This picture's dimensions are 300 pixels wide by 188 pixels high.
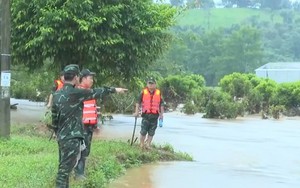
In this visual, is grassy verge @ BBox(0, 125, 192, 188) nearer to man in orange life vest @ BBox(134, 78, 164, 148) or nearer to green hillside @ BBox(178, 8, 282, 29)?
man in orange life vest @ BBox(134, 78, 164, 148)

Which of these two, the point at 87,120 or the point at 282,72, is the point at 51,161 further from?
the point at 282,72

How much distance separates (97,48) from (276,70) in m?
57.4

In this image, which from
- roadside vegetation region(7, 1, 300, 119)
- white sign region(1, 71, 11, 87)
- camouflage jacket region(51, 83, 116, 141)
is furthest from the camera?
roadside vegetation region(7, 1, 300, 119)

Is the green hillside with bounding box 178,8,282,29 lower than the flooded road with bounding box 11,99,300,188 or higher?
higher

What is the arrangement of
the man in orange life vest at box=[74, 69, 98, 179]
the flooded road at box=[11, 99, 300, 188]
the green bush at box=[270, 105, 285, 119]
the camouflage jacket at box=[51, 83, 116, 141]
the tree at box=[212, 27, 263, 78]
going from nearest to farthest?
the camouflage jacket at box=[51, 83, 116, 141]
the man in orange life vest at box=[74, 69, 98, 179]
the flooded road at box=[11, 99, 300, 188]
the green bush at box=[270, 105, 285, 119]
the tree at box=[212, 27, 263, 78]

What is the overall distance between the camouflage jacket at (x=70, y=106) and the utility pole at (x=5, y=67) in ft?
17.1

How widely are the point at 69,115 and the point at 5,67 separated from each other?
5.42 m

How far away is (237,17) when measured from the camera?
15650 cm

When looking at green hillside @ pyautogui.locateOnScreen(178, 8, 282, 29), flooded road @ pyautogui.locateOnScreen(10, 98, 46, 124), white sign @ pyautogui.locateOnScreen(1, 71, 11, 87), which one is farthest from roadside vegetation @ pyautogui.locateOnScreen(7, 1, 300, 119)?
green hillside @ pyautogui.locateOnScreen(178, 8, 282, 29)

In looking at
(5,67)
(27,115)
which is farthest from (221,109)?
(5,67)

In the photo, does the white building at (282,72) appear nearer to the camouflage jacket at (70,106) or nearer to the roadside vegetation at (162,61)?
the roadside vegetation at (162,61)

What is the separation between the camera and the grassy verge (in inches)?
301

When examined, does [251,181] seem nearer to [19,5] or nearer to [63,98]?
[63,98]

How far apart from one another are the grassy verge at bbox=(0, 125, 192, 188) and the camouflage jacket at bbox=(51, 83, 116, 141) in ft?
2.56
